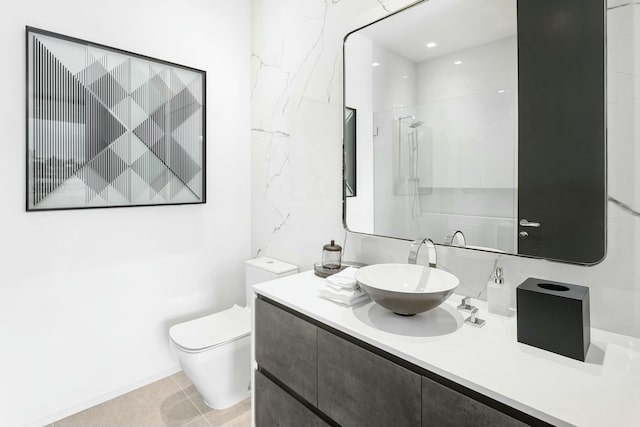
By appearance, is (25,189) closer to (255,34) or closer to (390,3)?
(255,34)

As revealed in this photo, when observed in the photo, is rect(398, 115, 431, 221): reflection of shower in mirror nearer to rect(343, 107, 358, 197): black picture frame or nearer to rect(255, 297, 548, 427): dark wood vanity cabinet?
rect(343, 107, 358, 197): black picture frame

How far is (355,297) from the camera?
1.37m

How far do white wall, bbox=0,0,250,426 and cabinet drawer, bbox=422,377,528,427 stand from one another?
6.10ft

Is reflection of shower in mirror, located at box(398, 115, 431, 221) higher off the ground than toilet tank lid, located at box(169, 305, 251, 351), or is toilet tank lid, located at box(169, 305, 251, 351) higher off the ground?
reflection of shower in mirror, located at box(398, 115, 431, 221)

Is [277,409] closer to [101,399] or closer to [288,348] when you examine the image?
[288,348]

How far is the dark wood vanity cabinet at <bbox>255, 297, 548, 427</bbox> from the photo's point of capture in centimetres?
87

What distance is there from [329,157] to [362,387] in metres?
1.25

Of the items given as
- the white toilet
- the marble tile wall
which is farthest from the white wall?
the white toilet

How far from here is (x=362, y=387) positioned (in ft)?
3.59

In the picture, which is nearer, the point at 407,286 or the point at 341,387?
the point at 341,387

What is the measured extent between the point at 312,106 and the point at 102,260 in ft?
4.98

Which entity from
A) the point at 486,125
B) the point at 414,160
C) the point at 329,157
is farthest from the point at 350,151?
the point at 486,125

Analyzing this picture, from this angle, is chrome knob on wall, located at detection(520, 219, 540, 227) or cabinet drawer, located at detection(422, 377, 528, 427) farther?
chrome knob on wall, located at detection(520, 219, 540, 227)

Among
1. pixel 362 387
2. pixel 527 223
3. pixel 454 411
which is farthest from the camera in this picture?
pixel 527 223
